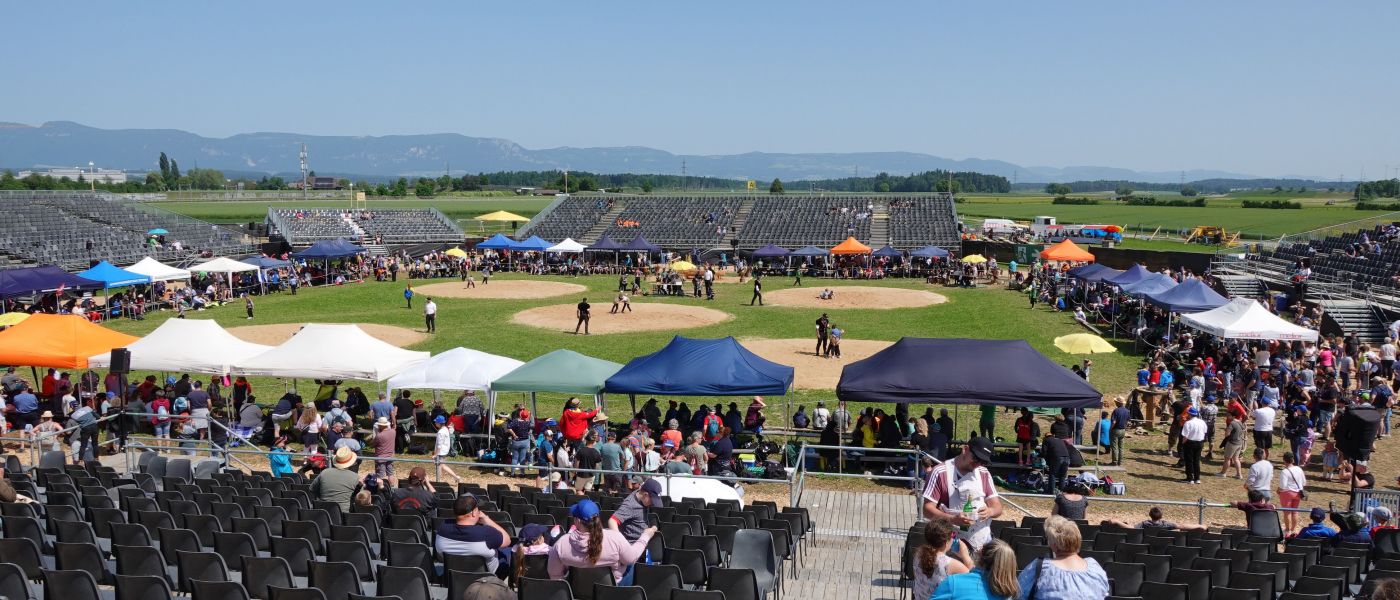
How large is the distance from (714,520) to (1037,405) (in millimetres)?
6685

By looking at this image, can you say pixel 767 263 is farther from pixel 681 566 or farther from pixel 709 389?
pixel 681 566

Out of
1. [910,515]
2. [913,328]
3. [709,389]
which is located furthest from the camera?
[913,328]

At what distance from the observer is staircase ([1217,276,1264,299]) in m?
34.9

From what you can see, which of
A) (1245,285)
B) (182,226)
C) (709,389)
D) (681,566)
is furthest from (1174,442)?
(182,226)

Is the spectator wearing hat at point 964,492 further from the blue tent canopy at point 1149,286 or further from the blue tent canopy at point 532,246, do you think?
the blue tent canopy at point 532,246

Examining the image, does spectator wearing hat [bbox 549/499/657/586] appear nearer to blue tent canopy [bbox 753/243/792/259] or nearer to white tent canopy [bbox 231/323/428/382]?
white tent canopy [bbox 231/323/428/382]

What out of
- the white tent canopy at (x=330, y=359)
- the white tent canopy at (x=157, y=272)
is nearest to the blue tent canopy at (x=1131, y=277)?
the white tent canopy at (x=330, y=359)

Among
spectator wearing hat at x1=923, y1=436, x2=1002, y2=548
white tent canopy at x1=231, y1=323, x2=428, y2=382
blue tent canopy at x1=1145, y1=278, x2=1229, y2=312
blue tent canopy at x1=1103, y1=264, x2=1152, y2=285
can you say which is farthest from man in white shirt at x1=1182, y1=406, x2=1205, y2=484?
blue tent canopy at x1=1103, y1=264, x2=1152, y2=285

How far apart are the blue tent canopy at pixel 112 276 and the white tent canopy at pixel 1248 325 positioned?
33.3 meters

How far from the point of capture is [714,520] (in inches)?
375

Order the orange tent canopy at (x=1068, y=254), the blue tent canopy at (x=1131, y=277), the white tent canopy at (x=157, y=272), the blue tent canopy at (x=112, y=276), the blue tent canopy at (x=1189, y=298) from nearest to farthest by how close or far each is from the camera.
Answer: the blue tent canopy at (x=1189, y=298)
the blue tent canopy at (x=1131, y=277)
the blue tent canopy at (x=112, y=276)
the white tent canopy at (x=157, y=272)
the orange tent canopy at (x=1068, y=254)

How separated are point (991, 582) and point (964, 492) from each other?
277 cm

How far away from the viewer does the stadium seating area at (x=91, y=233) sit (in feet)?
140

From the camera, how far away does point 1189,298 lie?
25688 mm
